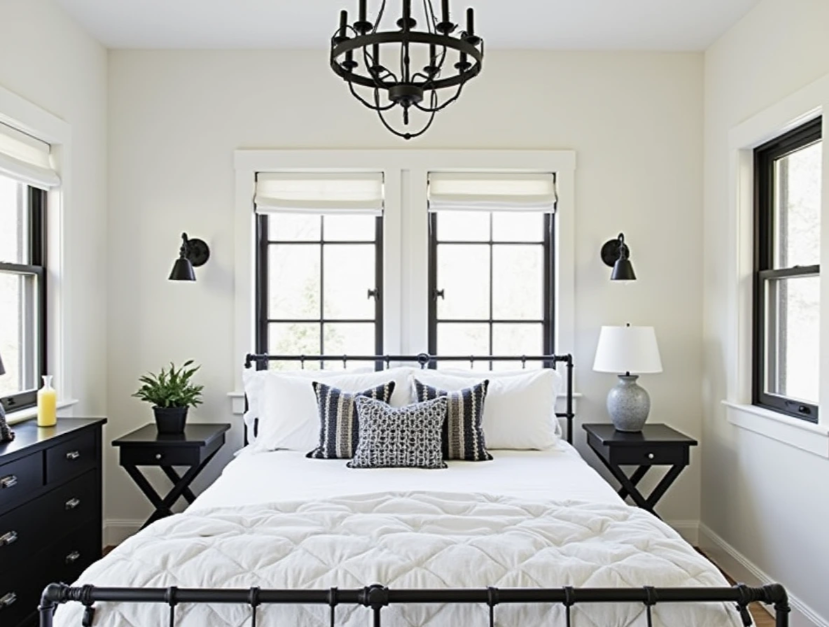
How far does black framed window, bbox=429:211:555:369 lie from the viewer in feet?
12.6

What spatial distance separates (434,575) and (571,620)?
34 centimetres

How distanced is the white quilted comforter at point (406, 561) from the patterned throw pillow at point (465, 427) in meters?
0.97

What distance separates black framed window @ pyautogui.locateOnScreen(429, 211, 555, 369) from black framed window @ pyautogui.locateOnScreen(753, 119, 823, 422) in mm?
1071

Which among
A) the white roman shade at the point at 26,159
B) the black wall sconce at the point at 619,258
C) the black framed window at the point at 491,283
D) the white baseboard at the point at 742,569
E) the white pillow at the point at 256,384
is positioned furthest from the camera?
the black framed window at the point at 491,283

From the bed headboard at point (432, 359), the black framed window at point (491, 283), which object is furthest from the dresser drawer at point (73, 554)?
the black framed window at point (491, 283)

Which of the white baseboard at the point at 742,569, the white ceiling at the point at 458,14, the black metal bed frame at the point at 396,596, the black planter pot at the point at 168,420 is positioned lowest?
the white baseboard at the point at 742,569

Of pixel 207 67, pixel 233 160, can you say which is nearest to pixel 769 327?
pixel 233 160

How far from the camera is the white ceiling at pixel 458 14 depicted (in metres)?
3.18

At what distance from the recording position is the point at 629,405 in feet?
11.4

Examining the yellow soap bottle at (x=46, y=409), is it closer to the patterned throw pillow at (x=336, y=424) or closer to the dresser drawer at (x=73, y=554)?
the dresser drawer at (x=73, y=554)

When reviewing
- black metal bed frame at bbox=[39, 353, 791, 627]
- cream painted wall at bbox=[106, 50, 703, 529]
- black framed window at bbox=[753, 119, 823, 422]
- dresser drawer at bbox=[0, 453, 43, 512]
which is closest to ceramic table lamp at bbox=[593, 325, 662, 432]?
cream painted wall at bbox=[106, 50, 703, 529]

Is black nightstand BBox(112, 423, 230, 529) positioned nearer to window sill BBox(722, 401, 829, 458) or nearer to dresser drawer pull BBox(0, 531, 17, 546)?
dresser drawer pull BBox(0, 531, 17, 546)

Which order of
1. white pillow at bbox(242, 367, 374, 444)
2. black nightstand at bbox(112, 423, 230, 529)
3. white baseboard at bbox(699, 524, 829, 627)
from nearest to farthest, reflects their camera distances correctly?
white baseboard at bbox(699, 524, 829, 627), black nightstand at bbox(112, 423, 230, 529), white pillow at bbox(242, 367, 374, 444)

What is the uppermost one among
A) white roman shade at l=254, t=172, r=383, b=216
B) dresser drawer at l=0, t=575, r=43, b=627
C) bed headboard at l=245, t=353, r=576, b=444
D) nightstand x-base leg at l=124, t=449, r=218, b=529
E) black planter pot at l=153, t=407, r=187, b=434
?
white roman shade at l=254, t=172, r=383, b=216
